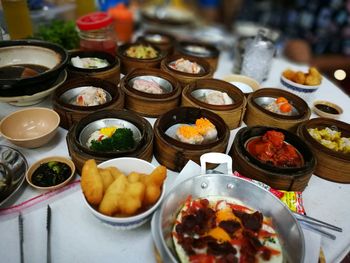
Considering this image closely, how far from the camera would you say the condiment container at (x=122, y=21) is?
131 inches

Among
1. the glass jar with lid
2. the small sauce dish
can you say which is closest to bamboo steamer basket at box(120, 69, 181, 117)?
the glass jar with lid

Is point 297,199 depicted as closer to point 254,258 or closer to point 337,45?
point 254,258

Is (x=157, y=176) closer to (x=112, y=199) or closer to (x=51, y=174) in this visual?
(x=112, y=199)

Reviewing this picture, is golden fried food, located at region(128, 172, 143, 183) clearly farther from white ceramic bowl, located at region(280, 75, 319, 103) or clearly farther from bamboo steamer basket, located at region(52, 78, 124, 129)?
white ceramic bowl, located at region(280, 75, 319, 103)

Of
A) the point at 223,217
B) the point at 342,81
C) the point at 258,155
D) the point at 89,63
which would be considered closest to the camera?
the point at 223,217

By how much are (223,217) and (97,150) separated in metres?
0.79

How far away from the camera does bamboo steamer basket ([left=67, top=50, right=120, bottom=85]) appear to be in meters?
2.29

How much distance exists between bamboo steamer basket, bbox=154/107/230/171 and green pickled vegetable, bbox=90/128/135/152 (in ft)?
0.63

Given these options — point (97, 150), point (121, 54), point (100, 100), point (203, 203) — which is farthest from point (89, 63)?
point (203, 203)

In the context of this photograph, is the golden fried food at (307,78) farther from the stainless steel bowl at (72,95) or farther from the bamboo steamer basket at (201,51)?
the stainless steel bowl at (72,95)

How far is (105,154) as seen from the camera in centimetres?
157

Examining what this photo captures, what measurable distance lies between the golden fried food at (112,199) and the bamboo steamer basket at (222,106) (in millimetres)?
1030

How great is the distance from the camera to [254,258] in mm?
1190

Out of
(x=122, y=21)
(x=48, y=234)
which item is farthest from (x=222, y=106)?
(x=122, y=21)
